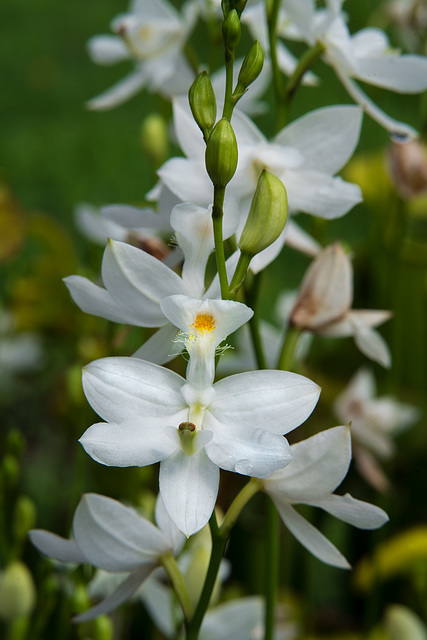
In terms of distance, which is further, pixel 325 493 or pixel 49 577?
pixel 49 577

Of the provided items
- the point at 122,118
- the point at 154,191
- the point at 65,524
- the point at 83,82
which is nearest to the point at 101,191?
the point at 122,118

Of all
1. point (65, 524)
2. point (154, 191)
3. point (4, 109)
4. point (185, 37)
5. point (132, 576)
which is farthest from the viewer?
point (4, 109)

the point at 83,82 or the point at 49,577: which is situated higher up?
Answer: the point at 49,577

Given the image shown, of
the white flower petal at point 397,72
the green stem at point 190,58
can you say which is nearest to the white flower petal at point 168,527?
the white flower petal at point 397,72

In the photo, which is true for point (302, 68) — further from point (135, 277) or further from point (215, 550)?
point (215, 550)

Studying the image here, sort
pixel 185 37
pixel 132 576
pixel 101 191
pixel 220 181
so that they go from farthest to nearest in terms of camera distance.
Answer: pixel 101 191 → pixel 185 37 → pixel 132 576 → pixel 220 181

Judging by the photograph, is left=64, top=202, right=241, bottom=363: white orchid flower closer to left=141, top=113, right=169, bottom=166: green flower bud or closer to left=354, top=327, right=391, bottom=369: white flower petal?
left=354, top=327, right=391, bottom=369: white flower petal

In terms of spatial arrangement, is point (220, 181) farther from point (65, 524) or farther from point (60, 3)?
point (60, 3)
